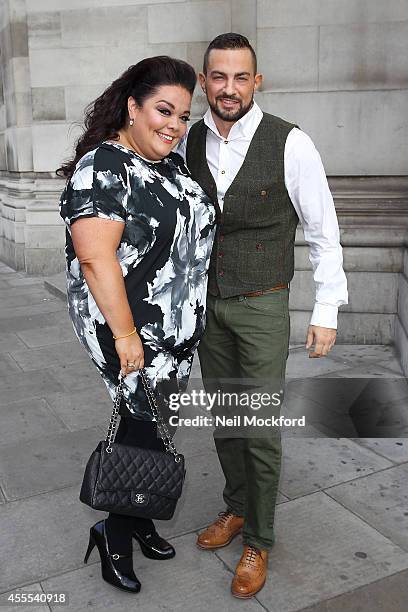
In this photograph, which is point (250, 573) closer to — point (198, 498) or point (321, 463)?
point (198, 498)

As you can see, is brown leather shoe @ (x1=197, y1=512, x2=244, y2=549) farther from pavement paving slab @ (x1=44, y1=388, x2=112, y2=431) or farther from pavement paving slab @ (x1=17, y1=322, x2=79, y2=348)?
pavement paving slab @ (x1=17, y1=322, x2=79, y2=348)

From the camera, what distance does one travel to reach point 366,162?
5926 millimetres

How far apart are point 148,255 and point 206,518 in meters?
1.55

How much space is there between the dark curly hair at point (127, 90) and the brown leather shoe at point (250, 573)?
181 centimetres

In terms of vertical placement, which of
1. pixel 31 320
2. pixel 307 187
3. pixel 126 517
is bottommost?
pixel 31 320

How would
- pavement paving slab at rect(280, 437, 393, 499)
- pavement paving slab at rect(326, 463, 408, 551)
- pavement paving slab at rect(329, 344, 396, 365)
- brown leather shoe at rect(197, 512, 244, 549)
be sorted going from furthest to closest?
pavement paving slab at rect(329, 344, 396, 365)
pavement paving slab at rect(280, 437, 393, 499)
pavement paving slab at rect(326, 463, 408, 551)
brown leather shoe at rect(197, 512, 244, 549)

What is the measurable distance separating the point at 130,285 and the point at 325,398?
267cm

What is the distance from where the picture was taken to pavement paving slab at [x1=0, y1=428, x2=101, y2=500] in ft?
11.8

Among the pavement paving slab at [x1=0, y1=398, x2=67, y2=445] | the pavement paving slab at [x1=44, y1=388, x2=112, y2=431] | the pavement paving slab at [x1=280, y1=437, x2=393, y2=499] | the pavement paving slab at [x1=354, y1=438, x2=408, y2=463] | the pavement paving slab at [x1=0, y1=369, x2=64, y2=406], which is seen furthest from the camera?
the pavement paving slab at [x1=0, y1=369, x2=64, y2=406]

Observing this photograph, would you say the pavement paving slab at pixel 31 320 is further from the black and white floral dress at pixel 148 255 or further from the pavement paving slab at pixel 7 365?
the black and white floral dress at pixel 148 255

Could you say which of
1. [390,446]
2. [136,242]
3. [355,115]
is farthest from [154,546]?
[355,115]

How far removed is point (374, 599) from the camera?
2.63 metres

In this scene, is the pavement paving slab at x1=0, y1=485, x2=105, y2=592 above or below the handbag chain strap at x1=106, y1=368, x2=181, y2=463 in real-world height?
below

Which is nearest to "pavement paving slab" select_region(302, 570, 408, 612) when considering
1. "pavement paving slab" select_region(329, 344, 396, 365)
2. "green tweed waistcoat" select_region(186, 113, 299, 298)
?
"green tweed waistcoat" select_region(186, 113, 299, 298)
